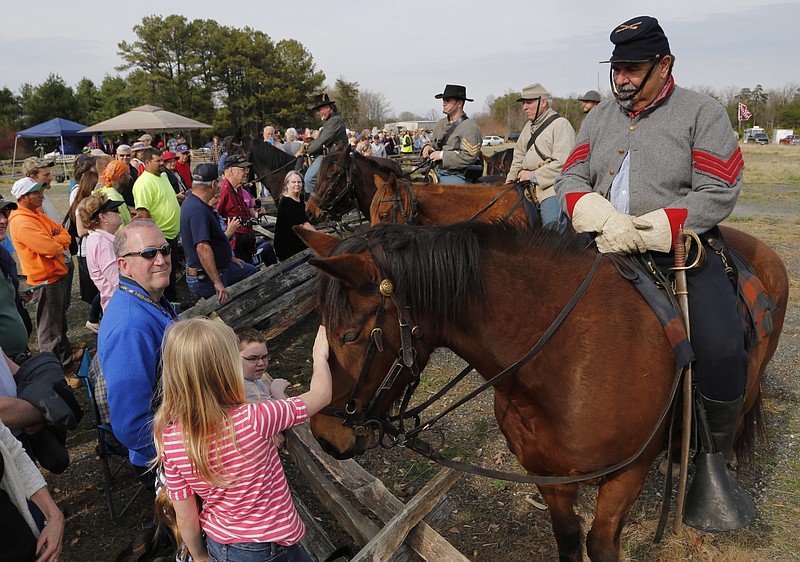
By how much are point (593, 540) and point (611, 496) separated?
0.27 m

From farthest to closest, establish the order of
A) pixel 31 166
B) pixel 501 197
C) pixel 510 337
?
pixel 31 166 < pixel 501 197 < pixel 510 337

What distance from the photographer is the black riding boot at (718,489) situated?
2.51 metres

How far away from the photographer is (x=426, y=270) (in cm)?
206

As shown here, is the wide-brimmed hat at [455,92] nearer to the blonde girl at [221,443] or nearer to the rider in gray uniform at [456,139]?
the rider in gray uniform at [456,139]

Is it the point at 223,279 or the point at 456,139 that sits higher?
the point at 456,139

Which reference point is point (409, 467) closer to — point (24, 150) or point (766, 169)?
point (766, 169)

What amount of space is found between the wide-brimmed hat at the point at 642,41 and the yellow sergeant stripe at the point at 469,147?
517 centimetres

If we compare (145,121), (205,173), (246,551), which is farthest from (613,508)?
(145,121)

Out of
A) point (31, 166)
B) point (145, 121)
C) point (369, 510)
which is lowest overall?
point (369, 510)

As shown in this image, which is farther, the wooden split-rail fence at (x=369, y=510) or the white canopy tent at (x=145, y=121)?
the white canopy tent at (x=145, y=121)

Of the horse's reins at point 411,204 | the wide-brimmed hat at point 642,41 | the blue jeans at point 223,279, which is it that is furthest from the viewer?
the blue jeans at point 223,279

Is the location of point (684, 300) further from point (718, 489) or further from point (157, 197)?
point (157, 197)

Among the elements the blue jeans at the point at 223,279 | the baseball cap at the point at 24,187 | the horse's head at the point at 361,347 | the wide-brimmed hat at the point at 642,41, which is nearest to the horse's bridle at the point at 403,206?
the blue jeans at the point at 223,279

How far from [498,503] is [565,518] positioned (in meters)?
1.17
